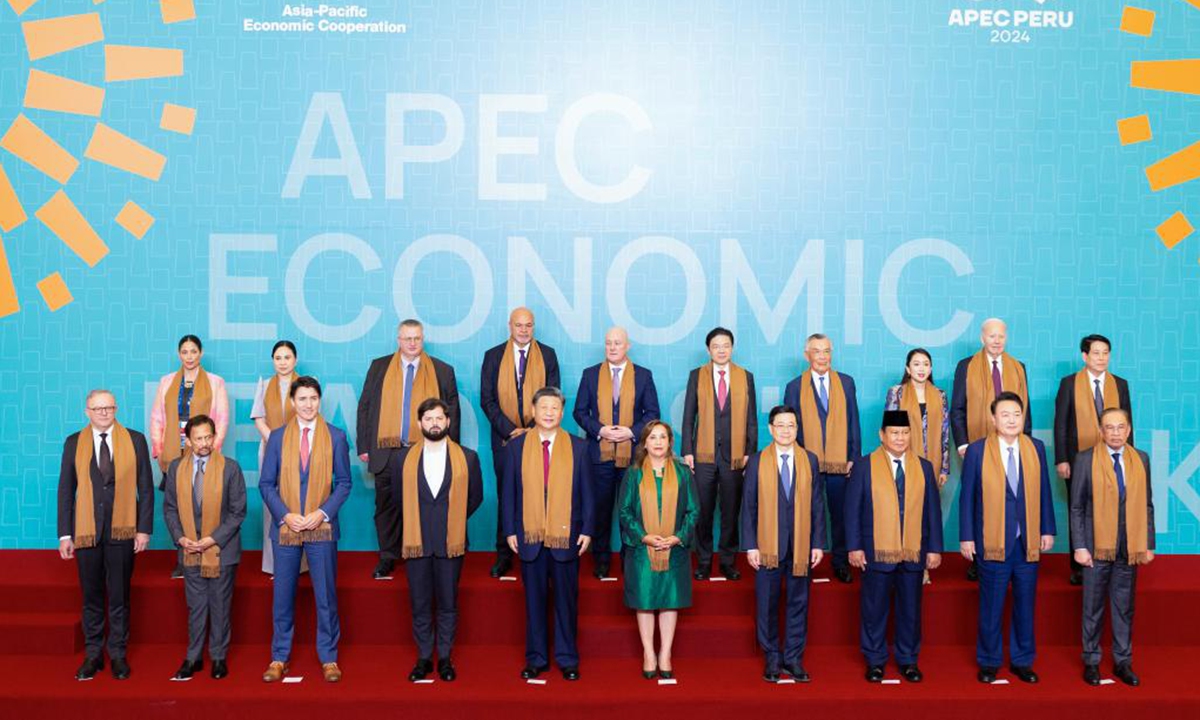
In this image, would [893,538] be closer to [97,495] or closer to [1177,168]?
[1177,168]

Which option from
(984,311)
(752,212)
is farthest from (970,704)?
(752,212)

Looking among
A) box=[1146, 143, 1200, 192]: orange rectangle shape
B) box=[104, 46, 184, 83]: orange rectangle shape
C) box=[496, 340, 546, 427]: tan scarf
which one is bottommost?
box=[496, 340, 546, 427]: tan scarf

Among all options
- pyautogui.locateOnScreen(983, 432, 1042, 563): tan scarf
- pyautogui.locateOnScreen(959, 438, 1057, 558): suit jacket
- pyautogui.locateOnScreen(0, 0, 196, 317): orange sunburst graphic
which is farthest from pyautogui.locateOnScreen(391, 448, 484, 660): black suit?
pyautogui.locateOnScreen(0, 0, 196, 317): orange sunburst graphic

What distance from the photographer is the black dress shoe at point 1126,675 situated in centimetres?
520

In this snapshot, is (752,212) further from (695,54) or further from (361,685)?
(361,685)

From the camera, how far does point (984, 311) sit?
7027 mm

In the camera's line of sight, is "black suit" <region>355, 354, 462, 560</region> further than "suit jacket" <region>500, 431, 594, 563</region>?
Yes

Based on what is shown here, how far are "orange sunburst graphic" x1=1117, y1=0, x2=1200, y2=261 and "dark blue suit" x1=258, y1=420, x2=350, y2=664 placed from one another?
18.1 feet

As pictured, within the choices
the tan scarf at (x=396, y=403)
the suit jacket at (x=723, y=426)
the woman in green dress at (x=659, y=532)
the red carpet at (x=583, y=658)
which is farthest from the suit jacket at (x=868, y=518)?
the tan scarf at (x=396, y=403)

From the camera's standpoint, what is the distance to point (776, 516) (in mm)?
5270

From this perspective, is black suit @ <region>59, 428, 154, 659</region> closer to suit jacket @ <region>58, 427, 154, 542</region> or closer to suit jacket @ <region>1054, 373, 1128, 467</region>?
suit jacket @ <region>58, 427, 154, 542</region>

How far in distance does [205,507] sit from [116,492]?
1.58ft

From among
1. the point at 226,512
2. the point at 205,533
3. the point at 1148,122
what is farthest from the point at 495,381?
the point at 1148,122

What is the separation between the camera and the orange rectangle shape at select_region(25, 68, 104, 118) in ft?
22.6
